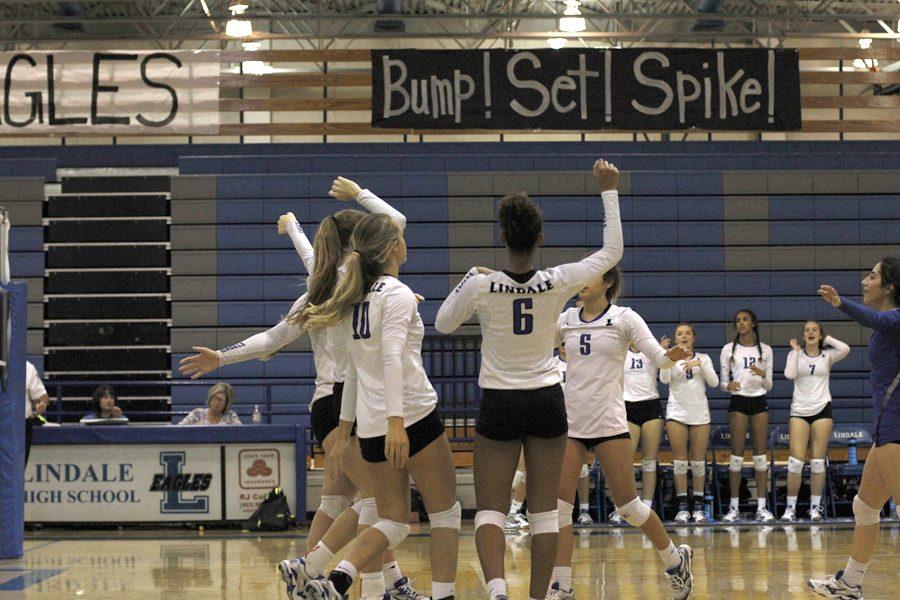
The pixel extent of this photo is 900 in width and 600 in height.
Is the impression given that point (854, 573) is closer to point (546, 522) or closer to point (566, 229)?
point (546, 522)

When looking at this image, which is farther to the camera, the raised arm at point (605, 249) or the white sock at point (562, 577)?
the white sock at point (562, 577)

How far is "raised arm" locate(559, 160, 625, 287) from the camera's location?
4453 mm

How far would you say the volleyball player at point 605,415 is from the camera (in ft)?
17.8

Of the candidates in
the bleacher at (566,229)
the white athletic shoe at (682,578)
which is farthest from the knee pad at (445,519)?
the bleacher at (566,229)

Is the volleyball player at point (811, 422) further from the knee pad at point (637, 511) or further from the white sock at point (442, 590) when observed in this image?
the white sock at point (442, 590)

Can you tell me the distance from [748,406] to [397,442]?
6.83 metres

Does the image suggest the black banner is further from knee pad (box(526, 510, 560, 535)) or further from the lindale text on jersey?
knee pad (box(526, 510, 560, 535))

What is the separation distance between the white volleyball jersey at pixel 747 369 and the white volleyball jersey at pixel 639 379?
28.2 inches

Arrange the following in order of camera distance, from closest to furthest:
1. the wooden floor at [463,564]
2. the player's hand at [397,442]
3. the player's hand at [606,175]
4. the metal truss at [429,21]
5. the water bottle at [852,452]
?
1. the player's hand at [397,442]
2. the player's hand at [606,175]
3. the wooden floor at [463,564]
4. the water bottle at [852,452]
5. the metal truss at [429,21]

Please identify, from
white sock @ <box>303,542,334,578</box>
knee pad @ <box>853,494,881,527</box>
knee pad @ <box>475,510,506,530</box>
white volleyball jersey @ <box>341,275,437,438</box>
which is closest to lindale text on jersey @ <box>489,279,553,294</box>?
white volleyball jersey @ <box>341,275,437,438</box>

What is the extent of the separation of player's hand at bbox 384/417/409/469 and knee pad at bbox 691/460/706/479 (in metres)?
6.51

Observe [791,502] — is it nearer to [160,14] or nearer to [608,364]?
[608,364]

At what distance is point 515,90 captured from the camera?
12789 mm

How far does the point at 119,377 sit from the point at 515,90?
606 centimetres
